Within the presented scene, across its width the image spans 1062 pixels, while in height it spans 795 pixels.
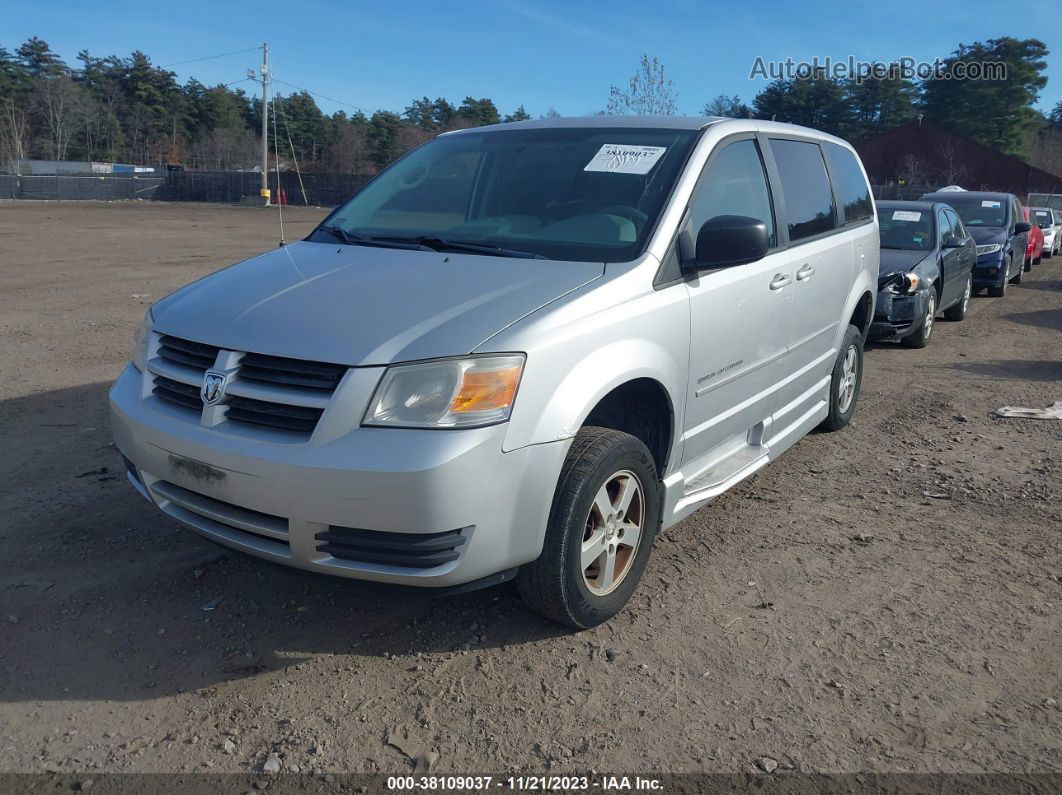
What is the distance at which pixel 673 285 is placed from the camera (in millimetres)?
3619

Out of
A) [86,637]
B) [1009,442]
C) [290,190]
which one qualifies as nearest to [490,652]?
[86,637]

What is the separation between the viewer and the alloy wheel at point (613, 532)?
330cm

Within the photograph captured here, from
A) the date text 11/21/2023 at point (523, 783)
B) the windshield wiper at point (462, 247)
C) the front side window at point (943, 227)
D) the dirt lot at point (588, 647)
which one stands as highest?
the front side window at point (943, 227)

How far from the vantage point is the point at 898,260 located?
9867 mm

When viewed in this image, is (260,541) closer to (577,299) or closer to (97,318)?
(577,299)

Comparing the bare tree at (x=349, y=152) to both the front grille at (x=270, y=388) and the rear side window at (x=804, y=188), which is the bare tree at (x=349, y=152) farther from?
the front grille at (x=270, y=388)

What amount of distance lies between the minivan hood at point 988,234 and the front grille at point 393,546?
13.8 metres

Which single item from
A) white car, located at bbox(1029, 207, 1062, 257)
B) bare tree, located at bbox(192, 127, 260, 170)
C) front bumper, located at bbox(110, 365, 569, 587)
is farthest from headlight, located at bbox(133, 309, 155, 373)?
bare tree, located at bbox(192, 127, 260, 170)

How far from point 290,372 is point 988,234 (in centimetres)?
1435

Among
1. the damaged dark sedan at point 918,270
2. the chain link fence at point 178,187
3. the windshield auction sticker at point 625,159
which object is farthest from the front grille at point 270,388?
the chain link fence at point 178,187

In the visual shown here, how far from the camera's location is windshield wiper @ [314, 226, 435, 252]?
3.93 m

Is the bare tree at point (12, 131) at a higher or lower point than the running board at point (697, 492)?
higher

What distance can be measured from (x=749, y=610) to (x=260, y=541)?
6.50ft

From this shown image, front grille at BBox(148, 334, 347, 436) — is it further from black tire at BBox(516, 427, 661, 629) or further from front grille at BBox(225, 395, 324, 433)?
black tire at BBox(516, 427, 661, 629)
